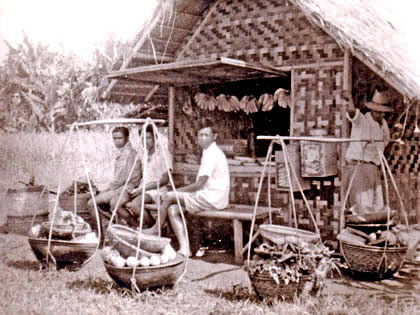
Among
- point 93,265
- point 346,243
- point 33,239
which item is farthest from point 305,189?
point 33,239

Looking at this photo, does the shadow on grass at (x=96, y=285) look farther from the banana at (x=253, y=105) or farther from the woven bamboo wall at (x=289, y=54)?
the banana at (x=253, y=105)

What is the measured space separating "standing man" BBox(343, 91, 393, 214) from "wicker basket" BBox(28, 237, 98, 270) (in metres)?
3.42

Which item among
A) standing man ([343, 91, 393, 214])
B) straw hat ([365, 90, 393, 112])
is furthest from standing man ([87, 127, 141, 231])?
straw hat ([365, 90, 393, 112])

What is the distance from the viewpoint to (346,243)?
5852mm

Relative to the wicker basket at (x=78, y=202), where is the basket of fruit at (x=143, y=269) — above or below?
below

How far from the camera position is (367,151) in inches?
271

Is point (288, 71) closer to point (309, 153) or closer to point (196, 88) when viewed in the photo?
point (309, 153)

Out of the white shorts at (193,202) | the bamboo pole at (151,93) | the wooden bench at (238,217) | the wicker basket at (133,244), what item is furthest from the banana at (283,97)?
the wicker basket at (133,244)

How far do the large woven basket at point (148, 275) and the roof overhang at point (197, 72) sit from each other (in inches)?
101

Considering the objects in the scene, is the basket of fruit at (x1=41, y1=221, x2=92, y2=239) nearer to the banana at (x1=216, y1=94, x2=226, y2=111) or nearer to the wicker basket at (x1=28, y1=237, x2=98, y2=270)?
the wicker basket at (x1=28, y1=237, x2=98, y2=270)

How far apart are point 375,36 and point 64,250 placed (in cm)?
499

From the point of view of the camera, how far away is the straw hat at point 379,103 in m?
6.79

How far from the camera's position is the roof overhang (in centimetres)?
653

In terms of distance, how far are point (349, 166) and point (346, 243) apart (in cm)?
141
